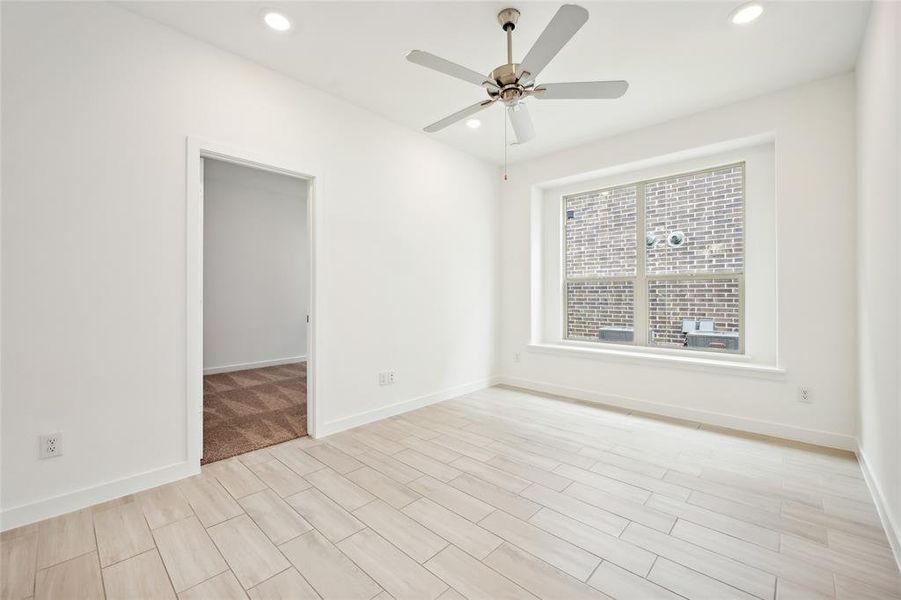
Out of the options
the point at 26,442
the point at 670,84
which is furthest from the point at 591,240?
the point at 26,442

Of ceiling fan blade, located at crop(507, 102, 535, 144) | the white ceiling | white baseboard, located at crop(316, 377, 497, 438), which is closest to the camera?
the white ceiling

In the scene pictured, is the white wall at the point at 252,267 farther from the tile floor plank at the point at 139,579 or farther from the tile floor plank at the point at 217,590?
the tile floor plank at the point at 217,590

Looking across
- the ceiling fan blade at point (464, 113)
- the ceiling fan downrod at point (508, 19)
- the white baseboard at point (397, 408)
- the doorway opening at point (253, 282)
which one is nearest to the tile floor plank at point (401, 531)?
the white baseboard at point (397, 408)

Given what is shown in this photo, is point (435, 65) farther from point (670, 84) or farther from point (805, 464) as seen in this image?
point (805, 464)

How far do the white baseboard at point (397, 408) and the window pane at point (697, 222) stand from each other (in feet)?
7.56

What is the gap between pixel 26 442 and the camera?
1.92 m

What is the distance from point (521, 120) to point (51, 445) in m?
3.20

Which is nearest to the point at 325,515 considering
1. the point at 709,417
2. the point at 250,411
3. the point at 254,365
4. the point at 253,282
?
the point at 250,411

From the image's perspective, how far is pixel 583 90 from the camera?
218cm

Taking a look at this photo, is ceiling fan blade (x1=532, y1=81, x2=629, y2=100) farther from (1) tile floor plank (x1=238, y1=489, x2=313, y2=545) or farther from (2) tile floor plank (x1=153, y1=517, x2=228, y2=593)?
(2) tile floor plank (x1=153, y1=517, x2=228, y2=593)

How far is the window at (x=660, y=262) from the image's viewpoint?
143 inches

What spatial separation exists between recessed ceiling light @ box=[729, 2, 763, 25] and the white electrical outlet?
170 inches

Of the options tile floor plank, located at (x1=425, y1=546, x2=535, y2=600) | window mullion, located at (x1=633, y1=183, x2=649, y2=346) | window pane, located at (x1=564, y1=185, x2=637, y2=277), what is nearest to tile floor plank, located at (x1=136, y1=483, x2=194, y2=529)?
tile floor plank, located at (x1=425, y1=546, x2=535, y2=600)

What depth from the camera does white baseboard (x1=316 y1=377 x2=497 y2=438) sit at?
10.4ft
